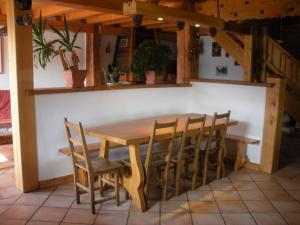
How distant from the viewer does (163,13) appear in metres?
2.90

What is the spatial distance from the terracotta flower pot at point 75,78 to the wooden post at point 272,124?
2309mm

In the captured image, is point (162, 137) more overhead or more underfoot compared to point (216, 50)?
more underfoot

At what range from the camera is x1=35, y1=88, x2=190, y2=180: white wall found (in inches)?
144

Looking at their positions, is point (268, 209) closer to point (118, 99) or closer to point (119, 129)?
point (119, 129)

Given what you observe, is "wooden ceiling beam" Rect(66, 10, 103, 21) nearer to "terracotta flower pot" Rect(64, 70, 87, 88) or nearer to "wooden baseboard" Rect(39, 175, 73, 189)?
"terracotta flower pot" Rect(64, 70, 87, 88)

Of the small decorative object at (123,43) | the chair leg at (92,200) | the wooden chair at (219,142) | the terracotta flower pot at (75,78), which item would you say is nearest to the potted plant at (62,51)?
the terracotta flower pot at (75,78)

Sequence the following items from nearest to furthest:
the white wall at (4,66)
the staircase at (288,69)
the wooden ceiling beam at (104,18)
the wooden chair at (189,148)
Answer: the wooden chair at (189,148)
the staircase at (288,69)
the wooden ceiling beam at (104,18)
the white wall at (4,66)

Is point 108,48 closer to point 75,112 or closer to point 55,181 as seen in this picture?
point 75,112

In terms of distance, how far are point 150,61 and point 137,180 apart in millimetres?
1922

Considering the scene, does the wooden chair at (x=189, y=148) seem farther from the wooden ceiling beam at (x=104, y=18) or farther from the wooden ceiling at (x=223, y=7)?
the wooden ceiling beam at (x=104, y=18)

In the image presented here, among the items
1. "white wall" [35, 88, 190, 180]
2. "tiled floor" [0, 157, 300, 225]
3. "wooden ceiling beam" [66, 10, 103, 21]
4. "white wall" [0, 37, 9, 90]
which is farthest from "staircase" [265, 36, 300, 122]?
"white wall" [0, 37, 9, 90]

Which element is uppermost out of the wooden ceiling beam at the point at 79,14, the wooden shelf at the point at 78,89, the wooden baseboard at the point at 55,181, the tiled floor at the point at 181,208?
the wooden ceiling beam at the point at 79,14

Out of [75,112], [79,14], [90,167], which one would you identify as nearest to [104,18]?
[79,14]

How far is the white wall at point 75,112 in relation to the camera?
12.0ft
